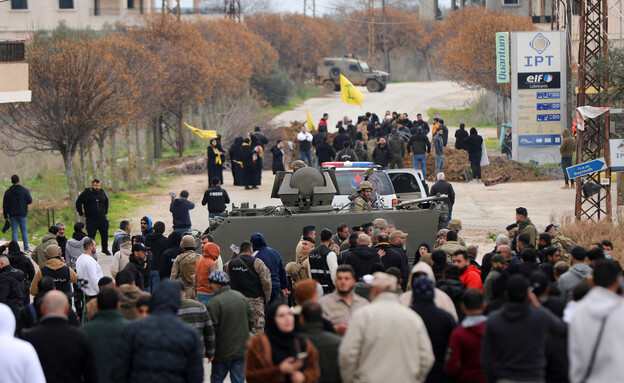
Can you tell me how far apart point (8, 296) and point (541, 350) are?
656 cm

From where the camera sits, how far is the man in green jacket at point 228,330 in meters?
9.17

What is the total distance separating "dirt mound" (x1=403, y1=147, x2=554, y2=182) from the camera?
3253 centimetres

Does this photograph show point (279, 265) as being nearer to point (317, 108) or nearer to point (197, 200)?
point (197, 200)

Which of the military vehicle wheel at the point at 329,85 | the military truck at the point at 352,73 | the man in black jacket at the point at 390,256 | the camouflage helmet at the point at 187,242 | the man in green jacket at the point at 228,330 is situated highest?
the military truck at the point at 352,73

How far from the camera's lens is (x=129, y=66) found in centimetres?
3506

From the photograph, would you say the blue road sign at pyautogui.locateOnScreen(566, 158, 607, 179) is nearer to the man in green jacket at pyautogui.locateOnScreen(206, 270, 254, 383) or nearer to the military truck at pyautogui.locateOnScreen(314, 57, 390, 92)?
the man in green jacket at pyautogui.locateOnScreen(206, 270, 254, 383)

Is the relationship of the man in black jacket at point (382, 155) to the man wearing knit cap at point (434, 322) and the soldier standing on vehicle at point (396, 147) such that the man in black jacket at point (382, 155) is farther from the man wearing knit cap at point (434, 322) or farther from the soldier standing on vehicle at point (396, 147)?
the man wearing knit cap at point (434, 322)

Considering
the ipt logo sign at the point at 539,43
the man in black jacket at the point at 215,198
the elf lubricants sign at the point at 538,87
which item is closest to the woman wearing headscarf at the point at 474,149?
the elf lubricants sign at the point at 538,87

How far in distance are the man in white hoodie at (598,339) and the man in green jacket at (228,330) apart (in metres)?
3.66

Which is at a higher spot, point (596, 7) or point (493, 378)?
point (596, 7)

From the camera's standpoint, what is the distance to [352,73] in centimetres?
6650

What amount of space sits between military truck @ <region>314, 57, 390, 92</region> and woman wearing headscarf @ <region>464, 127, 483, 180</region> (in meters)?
35.1

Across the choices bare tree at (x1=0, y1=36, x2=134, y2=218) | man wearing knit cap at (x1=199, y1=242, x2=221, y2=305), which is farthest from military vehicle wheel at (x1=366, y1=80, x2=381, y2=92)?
man wearing knit cap at (x1=199, y1=242, x2=221, y2=305)

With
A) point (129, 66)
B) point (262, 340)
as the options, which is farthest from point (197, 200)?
point (262, 340)
